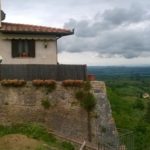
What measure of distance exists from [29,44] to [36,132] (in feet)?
28.4

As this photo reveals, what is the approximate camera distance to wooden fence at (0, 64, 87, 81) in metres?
27.7

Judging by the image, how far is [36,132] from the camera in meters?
25.8

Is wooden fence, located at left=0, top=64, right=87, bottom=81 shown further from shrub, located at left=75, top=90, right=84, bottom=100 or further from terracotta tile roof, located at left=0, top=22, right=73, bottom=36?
terracotta tile roof, located at left=0, top=22, right=73, bottom=36

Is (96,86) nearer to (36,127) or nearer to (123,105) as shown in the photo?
(36,127)

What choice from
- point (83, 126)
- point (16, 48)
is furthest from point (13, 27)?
point (83, 126)

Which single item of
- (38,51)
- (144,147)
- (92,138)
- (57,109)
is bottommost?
(144,147)

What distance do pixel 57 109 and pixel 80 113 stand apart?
1341 millimetres

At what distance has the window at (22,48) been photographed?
32406 millimetres

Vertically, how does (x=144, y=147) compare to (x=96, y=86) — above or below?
below

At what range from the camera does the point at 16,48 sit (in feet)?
106

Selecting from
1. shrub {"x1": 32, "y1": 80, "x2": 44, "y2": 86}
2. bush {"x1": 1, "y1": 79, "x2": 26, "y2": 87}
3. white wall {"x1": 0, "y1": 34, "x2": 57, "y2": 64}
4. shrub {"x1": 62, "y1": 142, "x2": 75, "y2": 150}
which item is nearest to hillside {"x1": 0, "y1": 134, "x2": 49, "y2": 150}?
shrub {"x1": 62, "y1": 142, "x2": 75, "y2": 150}

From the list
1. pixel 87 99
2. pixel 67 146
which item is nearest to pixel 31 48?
pixel 87 99

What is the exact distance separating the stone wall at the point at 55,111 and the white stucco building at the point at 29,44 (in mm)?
5712

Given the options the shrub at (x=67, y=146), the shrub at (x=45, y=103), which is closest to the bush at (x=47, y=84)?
the shrub at (x=45, y=103)
